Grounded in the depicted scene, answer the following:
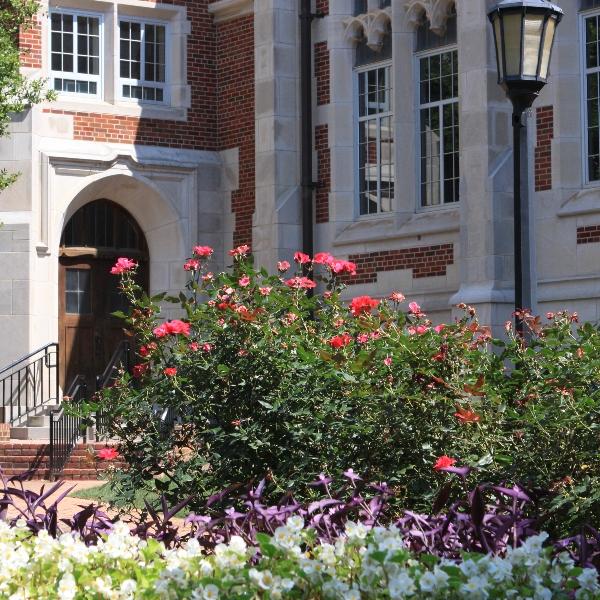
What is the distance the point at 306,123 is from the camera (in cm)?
2042

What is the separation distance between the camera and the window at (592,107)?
1708 centimetres

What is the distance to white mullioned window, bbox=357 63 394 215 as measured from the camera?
65.0 ft

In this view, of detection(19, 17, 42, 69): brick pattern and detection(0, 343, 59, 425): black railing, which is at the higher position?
detection(19, 17, 42, 69): brick pattern

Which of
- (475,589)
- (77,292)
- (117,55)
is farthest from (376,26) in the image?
(475,589)

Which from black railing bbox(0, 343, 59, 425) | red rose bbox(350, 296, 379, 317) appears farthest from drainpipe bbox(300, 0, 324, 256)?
red rose bbox(350, 296, 379, 317)

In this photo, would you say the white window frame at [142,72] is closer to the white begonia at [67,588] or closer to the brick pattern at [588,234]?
the brick pattern at [588,234]

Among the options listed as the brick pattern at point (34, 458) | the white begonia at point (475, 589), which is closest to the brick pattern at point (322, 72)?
the brick pattern at point (34, 458)

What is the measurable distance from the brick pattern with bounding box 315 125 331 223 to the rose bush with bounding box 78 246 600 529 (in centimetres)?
1218

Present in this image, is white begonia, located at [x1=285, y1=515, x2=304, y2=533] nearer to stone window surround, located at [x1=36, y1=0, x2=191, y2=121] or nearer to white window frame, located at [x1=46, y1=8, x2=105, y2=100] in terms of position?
stone window surround, located at [x1=36, y1=0, x2=191, y2=121]

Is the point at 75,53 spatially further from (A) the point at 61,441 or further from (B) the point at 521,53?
(B) the point at 521,53

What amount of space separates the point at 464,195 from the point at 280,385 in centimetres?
1047

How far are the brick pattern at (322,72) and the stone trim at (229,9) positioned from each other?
1553mm

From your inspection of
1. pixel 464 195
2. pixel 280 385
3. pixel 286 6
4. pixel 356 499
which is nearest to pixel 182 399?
pixel 280 385

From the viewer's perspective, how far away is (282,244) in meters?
20.0
